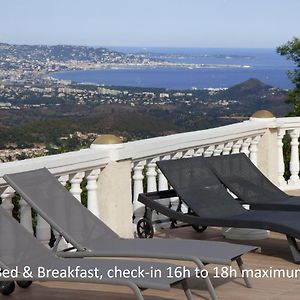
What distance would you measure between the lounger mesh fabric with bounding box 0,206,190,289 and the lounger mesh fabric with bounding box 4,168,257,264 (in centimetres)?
28

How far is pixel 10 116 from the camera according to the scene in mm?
36094

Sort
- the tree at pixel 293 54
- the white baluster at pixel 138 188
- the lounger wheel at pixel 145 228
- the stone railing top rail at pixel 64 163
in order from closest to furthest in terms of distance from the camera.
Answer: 1. the stone railing top rail at pixel 64 163
2. the lounger wheel at pixel 145 228
3. the white baluster at pixel 138 188
4. the tree at pixel 293 54

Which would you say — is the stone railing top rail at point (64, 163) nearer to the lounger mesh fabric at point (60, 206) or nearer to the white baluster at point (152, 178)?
the lounger mesh fabric at point (60, 206)

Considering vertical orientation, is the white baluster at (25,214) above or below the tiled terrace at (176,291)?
above

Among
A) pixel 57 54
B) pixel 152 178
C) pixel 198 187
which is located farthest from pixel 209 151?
pixel 57 54

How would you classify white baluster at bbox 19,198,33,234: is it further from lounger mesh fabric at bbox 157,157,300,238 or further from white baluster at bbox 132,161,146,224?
white baluster at bbox 132,161,146,224

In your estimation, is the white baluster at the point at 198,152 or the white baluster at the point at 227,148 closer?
the white baluster at the point at 198,152

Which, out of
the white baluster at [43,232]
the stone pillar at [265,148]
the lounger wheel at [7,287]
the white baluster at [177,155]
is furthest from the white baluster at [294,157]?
the lounger wheel at [7,287]

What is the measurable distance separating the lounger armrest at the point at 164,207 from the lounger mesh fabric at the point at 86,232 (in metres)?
1.06

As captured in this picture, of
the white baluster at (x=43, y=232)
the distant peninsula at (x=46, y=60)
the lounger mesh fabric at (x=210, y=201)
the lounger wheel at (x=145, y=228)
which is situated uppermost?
the lounger mesh fabric at (x=210, y=201)

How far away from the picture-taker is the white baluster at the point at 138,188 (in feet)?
25.9

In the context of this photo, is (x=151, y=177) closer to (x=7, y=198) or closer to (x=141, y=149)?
(x=141, y=149)

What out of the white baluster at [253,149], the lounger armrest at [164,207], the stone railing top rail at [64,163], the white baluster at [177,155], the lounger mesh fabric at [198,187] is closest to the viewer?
the stone railing top rail at [64,163]

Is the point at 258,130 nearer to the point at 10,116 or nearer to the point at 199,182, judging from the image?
the point at 199,182
